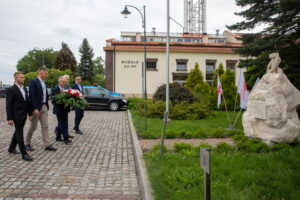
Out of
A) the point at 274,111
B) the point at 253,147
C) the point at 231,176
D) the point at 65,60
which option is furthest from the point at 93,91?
the point at 65,60

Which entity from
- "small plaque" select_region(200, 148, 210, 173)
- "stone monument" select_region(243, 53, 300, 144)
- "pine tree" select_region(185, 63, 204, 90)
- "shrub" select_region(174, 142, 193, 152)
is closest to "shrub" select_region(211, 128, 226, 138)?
"stone monument" select_region(243, 53, 300, 144)

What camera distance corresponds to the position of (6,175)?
4.69 metres

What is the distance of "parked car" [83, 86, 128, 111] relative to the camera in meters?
19.0

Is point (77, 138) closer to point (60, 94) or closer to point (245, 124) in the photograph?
point (60, 94)

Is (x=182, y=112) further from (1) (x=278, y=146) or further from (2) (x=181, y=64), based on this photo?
(2) (x=181, y=64)

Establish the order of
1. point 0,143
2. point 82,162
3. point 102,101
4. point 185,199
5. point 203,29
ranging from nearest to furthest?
point 185,199
point 82,162
point 0,143
point 102,101
point 203,29

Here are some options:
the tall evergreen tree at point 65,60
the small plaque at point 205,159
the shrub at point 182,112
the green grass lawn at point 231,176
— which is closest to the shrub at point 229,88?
the shrub at point 182,112

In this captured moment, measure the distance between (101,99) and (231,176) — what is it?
15713 millimetres

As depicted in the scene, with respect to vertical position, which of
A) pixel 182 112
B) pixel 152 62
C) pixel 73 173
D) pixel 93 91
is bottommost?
pixel 73 173

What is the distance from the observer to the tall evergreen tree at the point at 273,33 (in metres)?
9.84

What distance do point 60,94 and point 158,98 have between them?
402 inches

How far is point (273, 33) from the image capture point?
34.7ft

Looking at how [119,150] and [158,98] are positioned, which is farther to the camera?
[158,98]

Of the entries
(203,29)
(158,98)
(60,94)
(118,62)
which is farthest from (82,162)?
(203,29)
